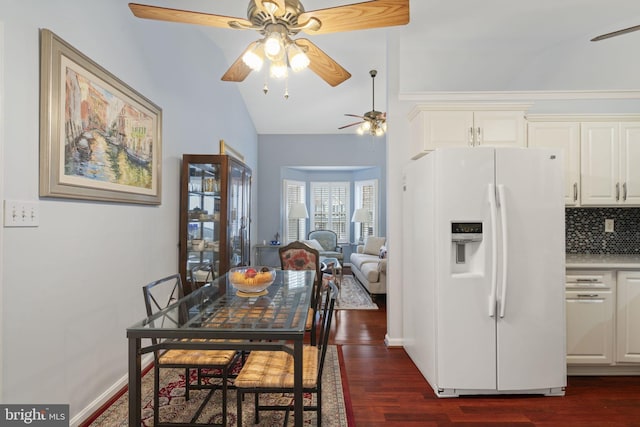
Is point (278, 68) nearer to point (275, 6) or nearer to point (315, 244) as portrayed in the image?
point (275, 6)

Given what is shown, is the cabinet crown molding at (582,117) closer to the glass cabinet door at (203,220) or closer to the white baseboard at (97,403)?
the glass cabinet door at (203,220)

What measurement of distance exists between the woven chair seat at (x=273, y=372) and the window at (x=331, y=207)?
6.11m

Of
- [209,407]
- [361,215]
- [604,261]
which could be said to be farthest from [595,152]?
[361,215]

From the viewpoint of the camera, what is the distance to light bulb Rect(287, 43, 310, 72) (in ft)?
6.28

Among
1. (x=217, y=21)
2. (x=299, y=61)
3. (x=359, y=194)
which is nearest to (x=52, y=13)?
(x=217, y=21)

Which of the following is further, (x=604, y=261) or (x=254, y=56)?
(x=604, y=261)

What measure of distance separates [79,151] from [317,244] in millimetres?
5595

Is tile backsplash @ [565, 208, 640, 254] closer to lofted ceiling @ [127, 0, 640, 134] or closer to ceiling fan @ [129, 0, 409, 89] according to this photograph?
lofted ceiling @ [127, 0, 640, 134]

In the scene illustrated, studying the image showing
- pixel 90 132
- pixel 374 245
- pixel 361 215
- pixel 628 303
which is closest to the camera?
pixel 90 132

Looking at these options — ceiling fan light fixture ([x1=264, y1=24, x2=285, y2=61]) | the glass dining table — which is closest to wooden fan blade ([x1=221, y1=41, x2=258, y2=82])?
ceiling fan light fixture ([x1=264, y1=24, x2=285, y2=61])

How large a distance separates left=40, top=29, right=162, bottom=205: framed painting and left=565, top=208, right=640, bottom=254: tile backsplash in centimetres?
392

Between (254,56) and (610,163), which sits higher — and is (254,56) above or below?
above

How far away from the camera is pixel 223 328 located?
155 centimetres

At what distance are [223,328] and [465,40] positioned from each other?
3.84 metres
